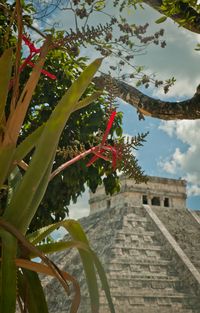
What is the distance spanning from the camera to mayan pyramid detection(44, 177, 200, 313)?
18422 mm

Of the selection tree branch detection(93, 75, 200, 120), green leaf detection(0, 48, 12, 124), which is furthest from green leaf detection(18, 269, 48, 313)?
tree branch detection(93, 75, 200, 120)

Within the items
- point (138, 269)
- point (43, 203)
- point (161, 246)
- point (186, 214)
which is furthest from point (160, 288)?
point (43, 203)

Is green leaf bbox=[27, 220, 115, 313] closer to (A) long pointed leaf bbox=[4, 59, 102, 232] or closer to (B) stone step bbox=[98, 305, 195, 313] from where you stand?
(A) long pointed leaf bbox=[4, 59, 102, 232]

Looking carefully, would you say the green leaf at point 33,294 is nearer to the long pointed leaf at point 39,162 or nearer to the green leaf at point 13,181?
the long pointed leaf at point 39,162

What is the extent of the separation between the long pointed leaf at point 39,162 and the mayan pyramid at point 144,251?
15.8 metres

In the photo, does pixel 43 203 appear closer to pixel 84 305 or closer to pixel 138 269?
pixel 84 305

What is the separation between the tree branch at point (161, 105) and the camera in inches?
133

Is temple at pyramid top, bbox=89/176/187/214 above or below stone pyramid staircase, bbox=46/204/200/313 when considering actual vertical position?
above

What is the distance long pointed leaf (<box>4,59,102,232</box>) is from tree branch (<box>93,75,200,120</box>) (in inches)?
90.3

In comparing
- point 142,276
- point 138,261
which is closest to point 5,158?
point 142,276

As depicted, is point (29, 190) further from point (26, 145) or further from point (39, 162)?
point (26, 145)

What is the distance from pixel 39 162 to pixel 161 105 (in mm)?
2663

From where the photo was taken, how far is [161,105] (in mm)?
3605

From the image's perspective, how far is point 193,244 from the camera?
904 inches
